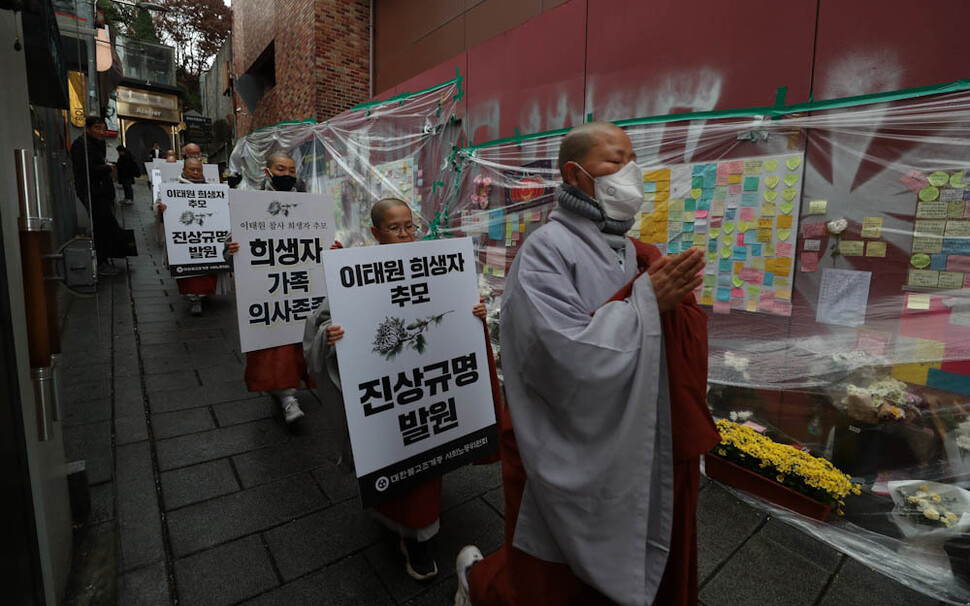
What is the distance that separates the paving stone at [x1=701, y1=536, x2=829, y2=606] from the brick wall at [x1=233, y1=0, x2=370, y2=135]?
9988 mm


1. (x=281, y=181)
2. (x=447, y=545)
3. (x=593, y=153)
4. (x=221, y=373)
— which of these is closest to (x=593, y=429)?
(x=593, y=153)

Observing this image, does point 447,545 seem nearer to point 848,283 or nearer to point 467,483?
point 467,483

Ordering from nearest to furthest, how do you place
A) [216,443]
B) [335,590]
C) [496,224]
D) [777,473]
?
[335,590] → [777,473] → [216,443] → [496,224]

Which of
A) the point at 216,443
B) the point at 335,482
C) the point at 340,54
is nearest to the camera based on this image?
the point at 335,482

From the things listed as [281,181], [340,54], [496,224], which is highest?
[340,54]

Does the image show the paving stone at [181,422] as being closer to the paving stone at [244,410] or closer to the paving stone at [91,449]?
the paving stone at [244,410]

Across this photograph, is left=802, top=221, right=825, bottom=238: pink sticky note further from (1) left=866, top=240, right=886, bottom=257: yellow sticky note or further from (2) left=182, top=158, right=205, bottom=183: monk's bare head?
(2) left=182, top=158, right=205, bottom=183: monk's bare head

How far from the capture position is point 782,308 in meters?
2.91

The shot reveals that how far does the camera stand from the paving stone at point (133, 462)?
8.71ft

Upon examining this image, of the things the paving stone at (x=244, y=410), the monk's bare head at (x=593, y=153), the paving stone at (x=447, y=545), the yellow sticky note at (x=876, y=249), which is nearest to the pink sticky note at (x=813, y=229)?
the yellow sticky note at (x=876, y=249)

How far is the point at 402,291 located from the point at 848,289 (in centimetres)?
250

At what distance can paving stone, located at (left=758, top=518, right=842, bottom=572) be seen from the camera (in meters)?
2.27

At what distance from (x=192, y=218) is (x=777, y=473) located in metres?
6.12

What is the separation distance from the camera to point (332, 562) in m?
2.12
